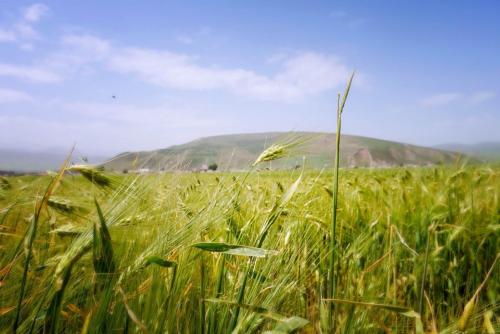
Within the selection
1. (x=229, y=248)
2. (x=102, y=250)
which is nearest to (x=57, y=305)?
A: (x=102, y=250)

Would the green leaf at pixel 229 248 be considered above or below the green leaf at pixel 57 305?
above

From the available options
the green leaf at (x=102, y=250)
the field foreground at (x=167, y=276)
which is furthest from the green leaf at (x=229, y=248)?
the green leaf at (x=102, y=250)

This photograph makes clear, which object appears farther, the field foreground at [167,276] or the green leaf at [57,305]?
the field foreground at [167,276]

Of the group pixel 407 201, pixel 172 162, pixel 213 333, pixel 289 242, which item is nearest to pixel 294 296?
pixel 289 242

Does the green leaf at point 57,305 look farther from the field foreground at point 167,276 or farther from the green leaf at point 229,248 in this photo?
the green leaf at point 229,248

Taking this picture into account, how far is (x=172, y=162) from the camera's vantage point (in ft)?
4.37

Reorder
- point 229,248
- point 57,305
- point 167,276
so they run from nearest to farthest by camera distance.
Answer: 1. point 57,305
2. point 229,248
3. point 167,276

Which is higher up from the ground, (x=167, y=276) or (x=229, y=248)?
(x=229, y=248)

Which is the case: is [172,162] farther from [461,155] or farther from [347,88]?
[461,155]

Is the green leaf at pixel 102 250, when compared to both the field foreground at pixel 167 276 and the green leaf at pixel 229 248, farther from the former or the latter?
the green leaf at pixel 229 248

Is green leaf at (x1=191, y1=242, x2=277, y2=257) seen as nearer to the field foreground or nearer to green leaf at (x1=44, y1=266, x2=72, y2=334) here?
the field foreground

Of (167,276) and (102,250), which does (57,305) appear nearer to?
(102,250)

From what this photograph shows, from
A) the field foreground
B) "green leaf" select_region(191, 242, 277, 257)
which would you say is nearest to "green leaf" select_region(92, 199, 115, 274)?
the field foreground

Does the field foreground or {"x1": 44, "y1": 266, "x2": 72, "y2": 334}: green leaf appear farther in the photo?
the field foreground
